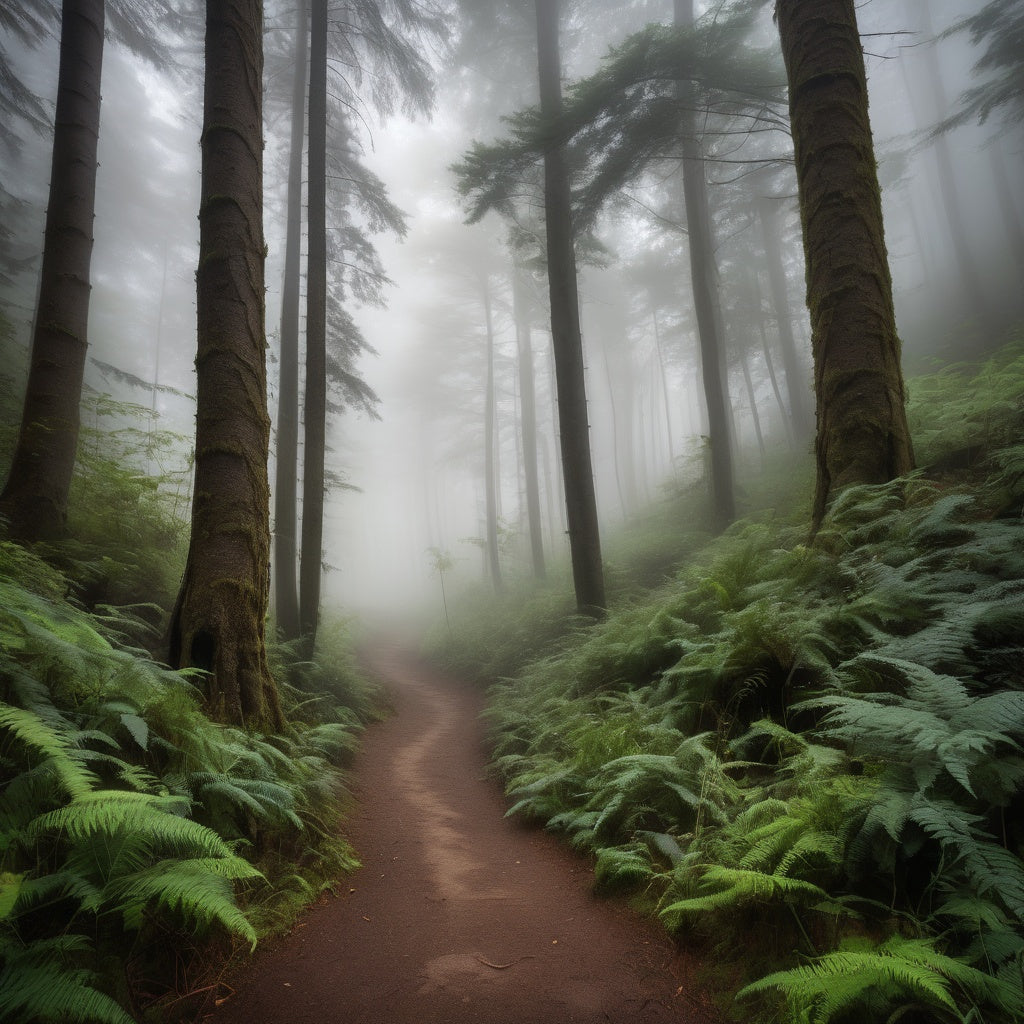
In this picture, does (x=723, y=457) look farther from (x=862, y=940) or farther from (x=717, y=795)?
(x=862, y=940)

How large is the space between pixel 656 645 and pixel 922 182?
59587mm

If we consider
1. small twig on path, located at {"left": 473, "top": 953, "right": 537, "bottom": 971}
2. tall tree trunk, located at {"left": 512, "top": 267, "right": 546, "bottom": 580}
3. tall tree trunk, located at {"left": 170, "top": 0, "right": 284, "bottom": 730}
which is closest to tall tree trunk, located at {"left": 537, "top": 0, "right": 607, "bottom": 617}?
tall tree trunk, located at {"left": 170, "top": 0, "right": 284, "bottom": 730}

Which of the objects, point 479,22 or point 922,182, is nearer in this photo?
point 479,22

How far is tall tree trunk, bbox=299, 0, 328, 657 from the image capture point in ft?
32.1

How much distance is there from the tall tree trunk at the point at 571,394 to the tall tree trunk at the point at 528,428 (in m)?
8.95

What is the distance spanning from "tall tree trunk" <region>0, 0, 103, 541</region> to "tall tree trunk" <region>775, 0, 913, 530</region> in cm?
868

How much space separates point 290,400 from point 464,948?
11333mm

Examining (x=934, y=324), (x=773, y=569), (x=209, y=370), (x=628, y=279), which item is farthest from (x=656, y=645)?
(x=934, y=324)

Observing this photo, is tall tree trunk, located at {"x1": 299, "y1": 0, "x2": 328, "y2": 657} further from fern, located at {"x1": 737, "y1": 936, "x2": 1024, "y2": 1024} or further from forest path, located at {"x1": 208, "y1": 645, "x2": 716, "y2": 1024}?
fern, located at {"x1": 737, "y1": 936, "x2": 1024, "y2": 1024}

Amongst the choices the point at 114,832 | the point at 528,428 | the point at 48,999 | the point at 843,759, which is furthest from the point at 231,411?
the point at 528,428

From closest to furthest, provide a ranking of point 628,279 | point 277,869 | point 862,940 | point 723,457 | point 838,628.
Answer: point 862,940 → point 277,869 → point 838,628 → point 723,457 → point 628,279

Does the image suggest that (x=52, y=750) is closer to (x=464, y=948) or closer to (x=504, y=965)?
(x=464, y=948)

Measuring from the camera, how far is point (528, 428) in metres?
20.3

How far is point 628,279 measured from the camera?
24094 mm
